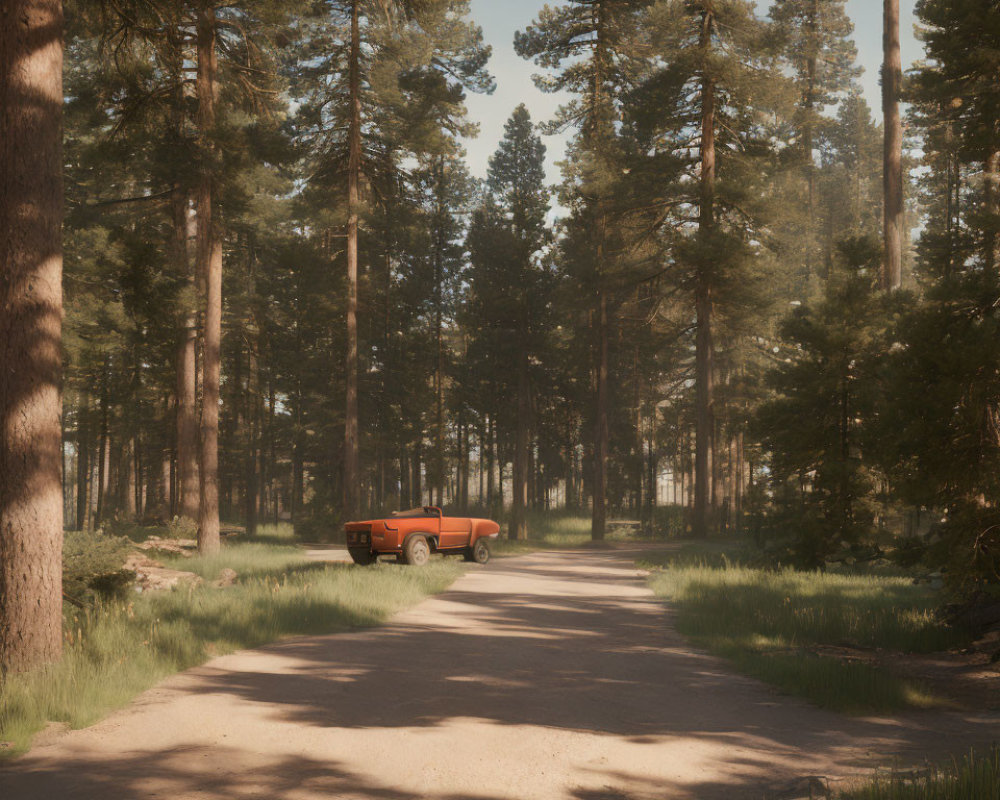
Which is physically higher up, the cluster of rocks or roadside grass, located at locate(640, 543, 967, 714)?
the cluster of rocks

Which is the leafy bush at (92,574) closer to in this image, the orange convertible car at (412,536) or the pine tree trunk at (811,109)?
the orange convertible car at (412,536)

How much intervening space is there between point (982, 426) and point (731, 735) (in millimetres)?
4917

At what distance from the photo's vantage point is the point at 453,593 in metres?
15.0

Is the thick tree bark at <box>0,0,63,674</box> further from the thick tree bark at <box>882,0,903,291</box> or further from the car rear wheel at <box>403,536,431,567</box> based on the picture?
the thick tree bark at <box>882,0,903,291</box>

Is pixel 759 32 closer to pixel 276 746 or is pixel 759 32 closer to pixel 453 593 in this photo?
pixel 453 593

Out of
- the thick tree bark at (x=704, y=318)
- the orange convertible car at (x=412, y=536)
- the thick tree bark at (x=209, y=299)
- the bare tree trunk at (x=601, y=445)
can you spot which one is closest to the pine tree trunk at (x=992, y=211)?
the thick tree bark at (x=704, y=318)

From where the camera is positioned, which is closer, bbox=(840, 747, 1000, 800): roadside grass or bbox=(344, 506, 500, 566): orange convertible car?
bbox=(840, 747, 1000, 800): roadside grass

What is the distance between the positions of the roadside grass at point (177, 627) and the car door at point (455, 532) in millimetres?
2132

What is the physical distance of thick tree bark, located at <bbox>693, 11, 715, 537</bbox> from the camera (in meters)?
28.1

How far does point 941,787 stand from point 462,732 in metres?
3.41

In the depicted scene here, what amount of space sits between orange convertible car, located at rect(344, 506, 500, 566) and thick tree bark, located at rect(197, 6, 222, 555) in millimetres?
4351

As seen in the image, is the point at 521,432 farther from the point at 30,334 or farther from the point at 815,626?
the point at 30,334

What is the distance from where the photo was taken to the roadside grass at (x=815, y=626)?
25.3ft

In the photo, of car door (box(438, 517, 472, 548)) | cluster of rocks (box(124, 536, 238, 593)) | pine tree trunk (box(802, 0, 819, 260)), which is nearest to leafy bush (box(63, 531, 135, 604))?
cluster of rocks (box(124, 536, 238, 593))
